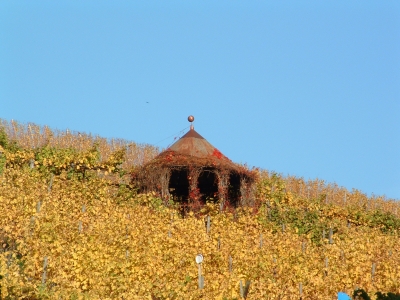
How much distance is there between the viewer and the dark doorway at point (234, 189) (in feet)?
73.5

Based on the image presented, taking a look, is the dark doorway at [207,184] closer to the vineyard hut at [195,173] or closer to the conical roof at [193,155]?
the vineyard hut at [195,173]

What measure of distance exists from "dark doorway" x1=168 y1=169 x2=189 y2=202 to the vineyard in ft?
5.34

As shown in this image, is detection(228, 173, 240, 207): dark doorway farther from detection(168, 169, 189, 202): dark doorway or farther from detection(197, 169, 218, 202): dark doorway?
detection(168, 169, 189, 202): dark doorway

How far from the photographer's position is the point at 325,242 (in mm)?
20422

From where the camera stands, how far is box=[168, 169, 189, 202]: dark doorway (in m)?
23.1

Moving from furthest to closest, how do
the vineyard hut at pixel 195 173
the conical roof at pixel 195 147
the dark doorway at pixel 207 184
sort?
the dark doorway at pixel 207 184 → the conical roof at pixel 195 147 → the vineyard hut at pixel 195 173

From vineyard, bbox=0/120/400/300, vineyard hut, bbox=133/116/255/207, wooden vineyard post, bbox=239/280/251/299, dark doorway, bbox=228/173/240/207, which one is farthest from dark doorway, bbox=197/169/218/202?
wooden vineyard post, bbox=239/280/251/299

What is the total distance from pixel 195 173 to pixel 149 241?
561 cm

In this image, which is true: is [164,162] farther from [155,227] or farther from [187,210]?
[155,227]

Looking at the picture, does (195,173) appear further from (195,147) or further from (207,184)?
(207,184)

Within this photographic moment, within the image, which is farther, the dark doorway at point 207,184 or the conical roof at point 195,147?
the dark doorway at point 207,184

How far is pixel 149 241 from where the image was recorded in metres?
16.2

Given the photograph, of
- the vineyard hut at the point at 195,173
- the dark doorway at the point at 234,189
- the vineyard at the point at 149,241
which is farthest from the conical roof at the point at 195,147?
the vineyard at the point at 149,241

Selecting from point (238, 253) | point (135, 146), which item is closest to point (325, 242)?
point (238, 253)
